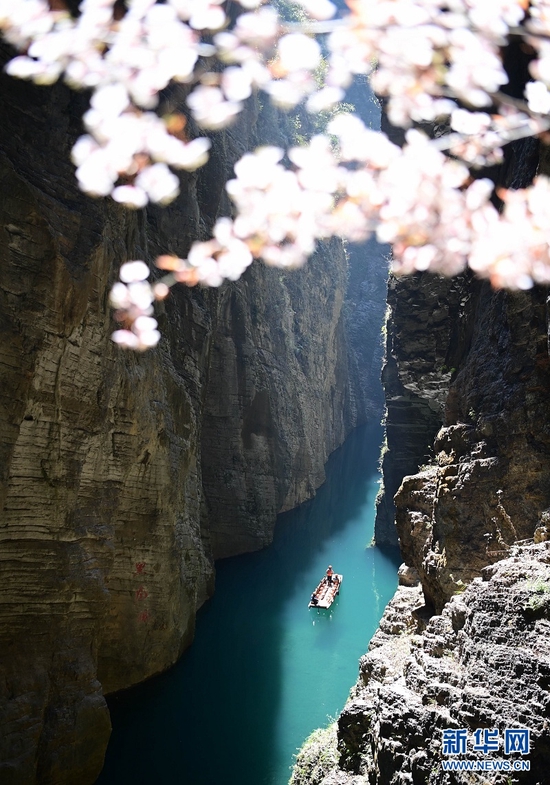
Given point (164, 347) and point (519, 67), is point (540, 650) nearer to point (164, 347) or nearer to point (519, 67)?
point (519, 67)

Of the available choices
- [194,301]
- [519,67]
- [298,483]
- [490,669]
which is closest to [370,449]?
[298,483]

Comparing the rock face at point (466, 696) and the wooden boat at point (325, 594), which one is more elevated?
the rock face at point (466, 696)

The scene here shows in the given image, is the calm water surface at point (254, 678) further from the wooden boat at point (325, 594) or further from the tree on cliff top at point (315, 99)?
the tree on cliff top at point (315, 99)

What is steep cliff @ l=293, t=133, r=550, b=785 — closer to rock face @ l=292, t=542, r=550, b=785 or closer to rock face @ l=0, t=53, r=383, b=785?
rock face @ l=292, t=542, r=550, b=785

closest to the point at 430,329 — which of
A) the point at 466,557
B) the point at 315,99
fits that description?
the point at 466,557

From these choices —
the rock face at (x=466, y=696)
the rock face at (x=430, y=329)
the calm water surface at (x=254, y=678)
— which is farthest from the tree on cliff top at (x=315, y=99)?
the calm water surface at (x=254, y=678)
